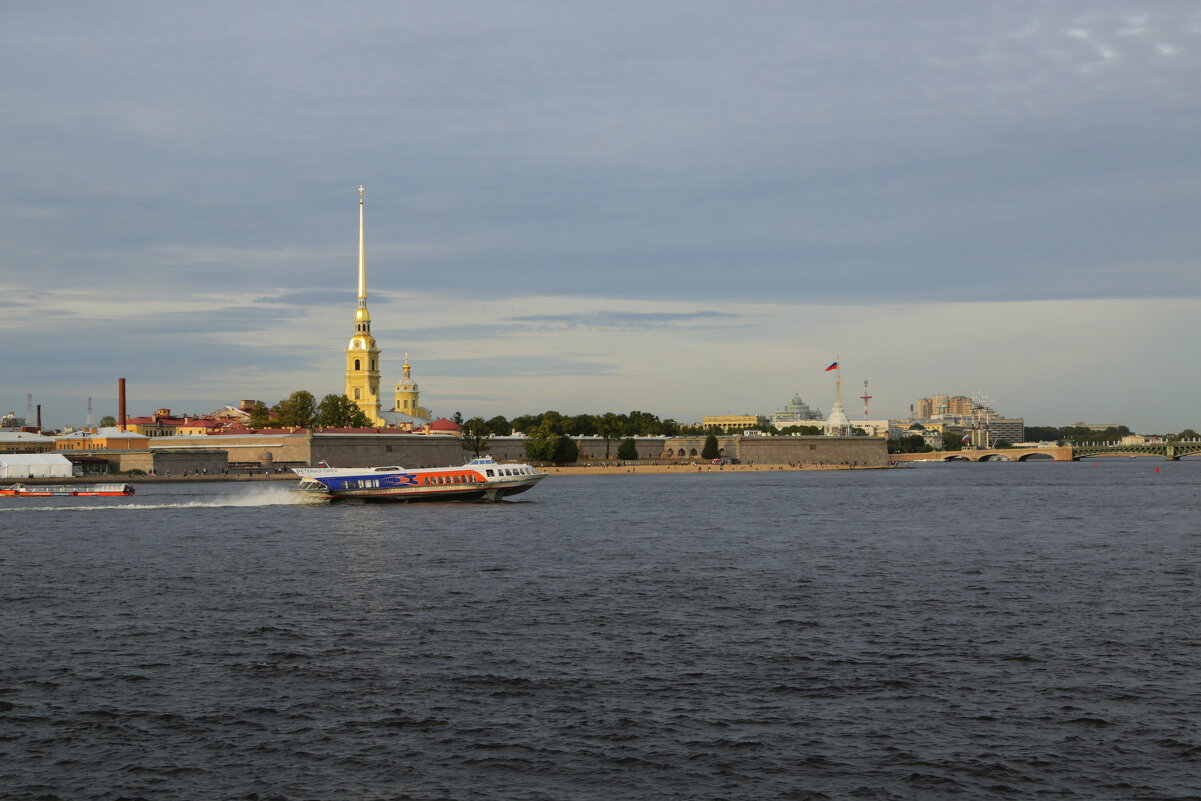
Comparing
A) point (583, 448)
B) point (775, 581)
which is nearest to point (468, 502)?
point (775, 581)

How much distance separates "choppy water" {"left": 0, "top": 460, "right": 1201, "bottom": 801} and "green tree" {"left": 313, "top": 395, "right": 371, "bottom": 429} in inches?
4012

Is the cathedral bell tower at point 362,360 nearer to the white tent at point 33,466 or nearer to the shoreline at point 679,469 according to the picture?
the shoreline at point 679,469

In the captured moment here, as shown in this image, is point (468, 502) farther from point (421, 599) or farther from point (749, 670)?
point (749, 670)

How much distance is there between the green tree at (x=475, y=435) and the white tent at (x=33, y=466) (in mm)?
51943

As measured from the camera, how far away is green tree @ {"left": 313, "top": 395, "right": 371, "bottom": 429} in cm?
14325

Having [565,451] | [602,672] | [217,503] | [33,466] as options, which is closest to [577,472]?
[565,451]

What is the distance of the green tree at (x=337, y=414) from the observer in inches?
5640

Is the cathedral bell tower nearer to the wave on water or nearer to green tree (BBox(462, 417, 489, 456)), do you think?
green tree (BBox(462, 417, 489, 456))

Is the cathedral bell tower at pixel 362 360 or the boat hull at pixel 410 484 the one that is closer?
the boat hull at pixel 410 484

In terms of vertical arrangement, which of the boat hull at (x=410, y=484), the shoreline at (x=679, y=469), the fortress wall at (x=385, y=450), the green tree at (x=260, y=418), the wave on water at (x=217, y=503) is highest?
the green tree at (x=260, y=418)

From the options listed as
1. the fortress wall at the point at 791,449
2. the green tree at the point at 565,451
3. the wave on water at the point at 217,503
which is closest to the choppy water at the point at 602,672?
the wave on water at the point at 217,503

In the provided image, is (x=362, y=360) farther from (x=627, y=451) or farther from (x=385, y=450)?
(x=627, y=451)

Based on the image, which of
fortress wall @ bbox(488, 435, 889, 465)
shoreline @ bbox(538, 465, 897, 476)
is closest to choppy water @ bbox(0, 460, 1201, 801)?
shoreline @ bbox(538, 465, 897, 476)

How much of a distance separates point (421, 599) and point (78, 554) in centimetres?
1809
